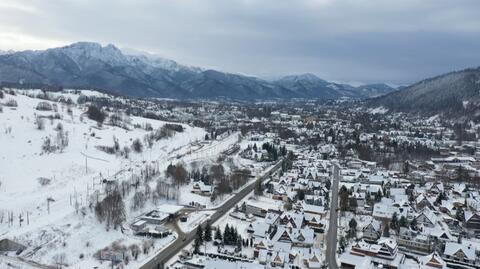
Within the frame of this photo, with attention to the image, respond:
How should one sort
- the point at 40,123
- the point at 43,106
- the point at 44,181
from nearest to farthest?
1. the point at 44,181
2. the point at 40,123
3. the point at 43,106

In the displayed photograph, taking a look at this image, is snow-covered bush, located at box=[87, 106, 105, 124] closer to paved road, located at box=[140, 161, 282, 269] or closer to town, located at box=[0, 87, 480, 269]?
town, located at box=[0, 87, 480, 269]

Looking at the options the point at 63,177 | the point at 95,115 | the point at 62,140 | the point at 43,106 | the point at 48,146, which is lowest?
the point at 63,177

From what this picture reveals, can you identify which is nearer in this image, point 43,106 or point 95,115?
point 43,106

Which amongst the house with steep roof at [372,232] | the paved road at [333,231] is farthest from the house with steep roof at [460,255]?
the paved road at [333,231]

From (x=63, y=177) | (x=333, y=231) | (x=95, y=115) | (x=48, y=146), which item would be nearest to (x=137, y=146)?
(x=48, y=146)

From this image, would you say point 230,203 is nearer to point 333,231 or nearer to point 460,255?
point 333,231

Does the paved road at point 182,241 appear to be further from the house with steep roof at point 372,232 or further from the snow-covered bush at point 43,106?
the snow-covered bush at point 43,106

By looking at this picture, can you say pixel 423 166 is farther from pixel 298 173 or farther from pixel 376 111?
pixel 376 111

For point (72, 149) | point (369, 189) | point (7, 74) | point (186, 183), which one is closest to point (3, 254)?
point (186, 183)
